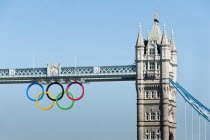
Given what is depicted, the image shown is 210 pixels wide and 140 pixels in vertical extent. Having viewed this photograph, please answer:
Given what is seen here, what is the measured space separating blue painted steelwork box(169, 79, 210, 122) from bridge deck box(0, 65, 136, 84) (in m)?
9.21

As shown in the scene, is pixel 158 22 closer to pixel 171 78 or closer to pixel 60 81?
pixel 171 78

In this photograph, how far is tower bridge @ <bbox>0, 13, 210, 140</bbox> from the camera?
532 feet

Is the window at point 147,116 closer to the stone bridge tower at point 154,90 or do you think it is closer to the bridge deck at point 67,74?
the stone bridge tower at point 154,90

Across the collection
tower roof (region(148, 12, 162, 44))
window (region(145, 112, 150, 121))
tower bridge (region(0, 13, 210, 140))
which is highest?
tower roof (region(148, 12, 162, 44))

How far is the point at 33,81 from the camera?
561 feet

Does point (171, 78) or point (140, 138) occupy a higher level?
point (171, 78)

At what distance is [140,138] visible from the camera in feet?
532

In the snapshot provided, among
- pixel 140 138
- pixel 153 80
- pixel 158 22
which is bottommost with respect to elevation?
pixel 140 138

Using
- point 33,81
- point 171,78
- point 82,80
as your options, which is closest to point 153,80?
point 171,78

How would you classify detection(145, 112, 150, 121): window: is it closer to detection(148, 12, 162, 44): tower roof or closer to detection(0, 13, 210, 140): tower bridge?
detection(0, 13, 210, 140): tower bridge

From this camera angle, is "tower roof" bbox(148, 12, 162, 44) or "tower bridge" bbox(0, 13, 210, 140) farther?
"tower roof" bbox(148, 12, 162, 44)

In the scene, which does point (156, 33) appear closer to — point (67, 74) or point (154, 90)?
point (154, 90)

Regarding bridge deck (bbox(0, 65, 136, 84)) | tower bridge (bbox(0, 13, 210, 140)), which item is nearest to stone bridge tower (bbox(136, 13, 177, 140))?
tower bridge (bbox(0, 13, 210, 140))

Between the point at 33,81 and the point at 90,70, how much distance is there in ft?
42.2
